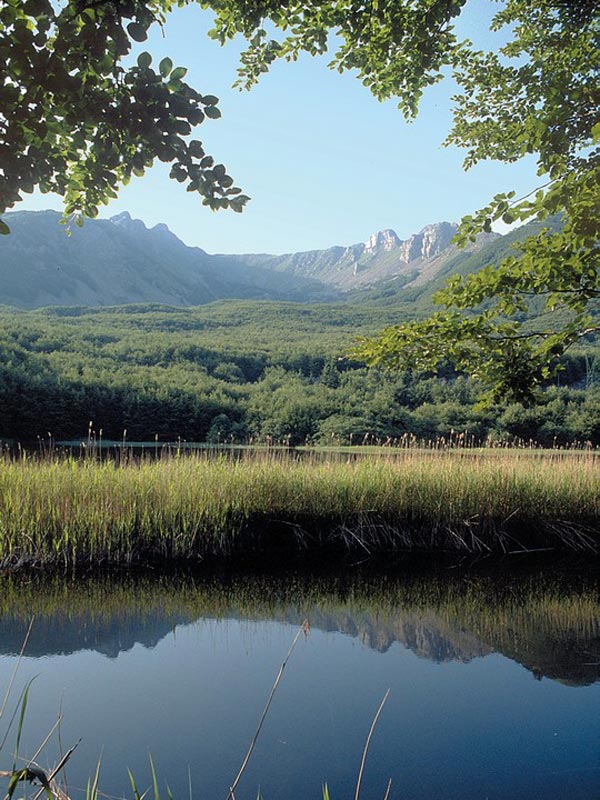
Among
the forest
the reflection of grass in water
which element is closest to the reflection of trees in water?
the reflection of grass in water

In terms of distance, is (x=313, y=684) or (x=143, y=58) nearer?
(x=143, y=58)

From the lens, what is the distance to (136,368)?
5028cm

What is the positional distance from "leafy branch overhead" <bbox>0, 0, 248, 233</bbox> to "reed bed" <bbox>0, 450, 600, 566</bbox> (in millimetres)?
6033

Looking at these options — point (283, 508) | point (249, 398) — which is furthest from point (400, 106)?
point (249, 398)

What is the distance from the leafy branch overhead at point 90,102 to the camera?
7.56ft

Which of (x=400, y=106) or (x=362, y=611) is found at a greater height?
(x=400, y=106)

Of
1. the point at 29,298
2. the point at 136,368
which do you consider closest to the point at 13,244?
the point at 29,298

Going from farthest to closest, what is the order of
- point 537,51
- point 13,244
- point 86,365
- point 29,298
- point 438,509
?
point 13,244 < point 29,298 < point 86,365 < point 438,509 < point 537,51

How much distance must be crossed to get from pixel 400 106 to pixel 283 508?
5719mm

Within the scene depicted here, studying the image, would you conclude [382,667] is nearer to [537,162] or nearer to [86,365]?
[537,162]

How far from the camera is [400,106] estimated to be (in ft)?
19.4

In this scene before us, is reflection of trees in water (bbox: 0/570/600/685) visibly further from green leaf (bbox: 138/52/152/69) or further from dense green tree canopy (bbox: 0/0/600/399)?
green leaf (bbox: 138/52/152/69)

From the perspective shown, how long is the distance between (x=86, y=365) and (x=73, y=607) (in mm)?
42454

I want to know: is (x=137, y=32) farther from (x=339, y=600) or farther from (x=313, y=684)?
(x=339, y=600)
